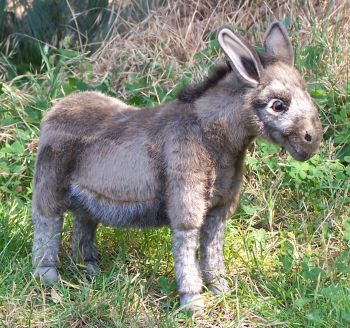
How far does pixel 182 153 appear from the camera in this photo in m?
4.64

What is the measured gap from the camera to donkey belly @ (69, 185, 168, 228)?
187 inches

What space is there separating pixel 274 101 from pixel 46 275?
1693 mm

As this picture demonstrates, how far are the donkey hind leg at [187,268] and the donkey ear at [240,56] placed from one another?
887 millimetres

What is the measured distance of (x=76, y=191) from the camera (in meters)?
4.93

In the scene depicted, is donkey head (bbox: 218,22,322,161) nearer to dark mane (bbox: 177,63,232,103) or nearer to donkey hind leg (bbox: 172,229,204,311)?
dark mane (bbox: 177,63,232,103)

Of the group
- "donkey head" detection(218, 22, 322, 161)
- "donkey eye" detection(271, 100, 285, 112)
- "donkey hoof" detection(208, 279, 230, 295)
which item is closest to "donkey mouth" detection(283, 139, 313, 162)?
"donkey head" detection(218, 22, 322, 161)

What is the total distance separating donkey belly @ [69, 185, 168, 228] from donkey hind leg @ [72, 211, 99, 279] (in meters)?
0.38

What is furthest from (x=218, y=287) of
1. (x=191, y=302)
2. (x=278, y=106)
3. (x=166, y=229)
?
(x=278, y=106)

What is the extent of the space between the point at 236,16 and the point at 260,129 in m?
3.10

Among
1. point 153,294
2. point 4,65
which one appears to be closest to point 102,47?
point 4,65

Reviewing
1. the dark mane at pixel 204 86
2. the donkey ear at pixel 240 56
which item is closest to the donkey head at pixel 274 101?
the donkey ear at pixel 240 56

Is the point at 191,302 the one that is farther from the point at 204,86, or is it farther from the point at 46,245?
the point at 204,86

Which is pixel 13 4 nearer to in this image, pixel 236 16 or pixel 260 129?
pixel 236 16

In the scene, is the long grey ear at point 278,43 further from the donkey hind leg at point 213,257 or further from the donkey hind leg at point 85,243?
the donkey hind leg at point 85,243
